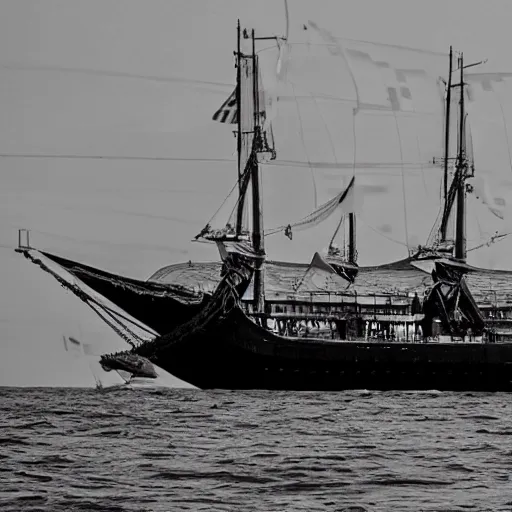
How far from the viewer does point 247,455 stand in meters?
8.53

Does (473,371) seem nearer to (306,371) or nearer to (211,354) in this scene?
(306,371)

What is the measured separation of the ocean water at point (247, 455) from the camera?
6.73m

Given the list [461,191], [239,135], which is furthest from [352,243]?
[239,135]

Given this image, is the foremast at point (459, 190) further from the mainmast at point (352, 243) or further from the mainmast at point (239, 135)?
the mainmast at point (239, 135)

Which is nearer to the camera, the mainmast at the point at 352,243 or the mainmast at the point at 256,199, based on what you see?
the mainmast at the point at 256,199

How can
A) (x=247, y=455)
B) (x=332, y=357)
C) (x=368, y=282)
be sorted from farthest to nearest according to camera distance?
(x=332, y=357) < (x=368, y=282) < (x=247, y=455)

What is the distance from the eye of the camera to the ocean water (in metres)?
6.73

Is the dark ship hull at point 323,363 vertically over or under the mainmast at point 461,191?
under

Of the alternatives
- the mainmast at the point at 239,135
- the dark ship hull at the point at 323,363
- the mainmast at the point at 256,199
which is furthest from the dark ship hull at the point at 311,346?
the mainmast at the point at 239,135

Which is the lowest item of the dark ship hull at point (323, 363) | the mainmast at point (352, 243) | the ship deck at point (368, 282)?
the dark ship hull at point (323, 363)

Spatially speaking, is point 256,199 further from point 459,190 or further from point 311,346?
point 459,190

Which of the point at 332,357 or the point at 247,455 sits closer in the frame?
the point at 247,455

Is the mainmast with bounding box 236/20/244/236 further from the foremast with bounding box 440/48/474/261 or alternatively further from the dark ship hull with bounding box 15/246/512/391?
the foremast with bounding box 440/48/474/261

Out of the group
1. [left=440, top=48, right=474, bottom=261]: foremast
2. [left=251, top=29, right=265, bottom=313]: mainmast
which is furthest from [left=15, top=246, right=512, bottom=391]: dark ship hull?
[left=440, top=48, right=474, bottom=261]: foremast
